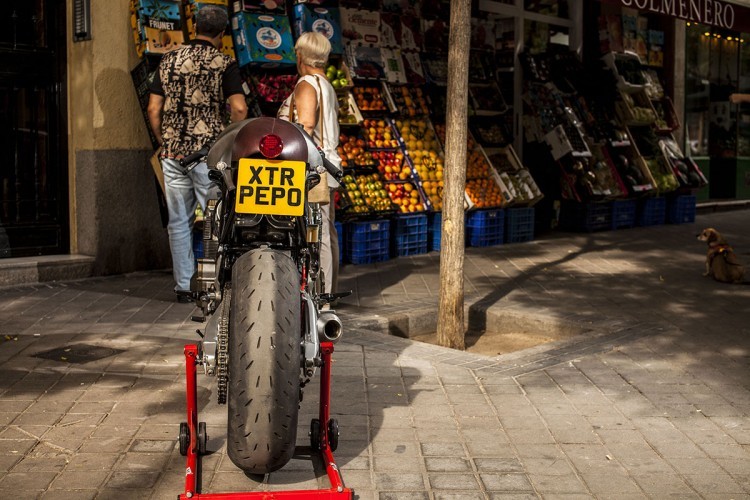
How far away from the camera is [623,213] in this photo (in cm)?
1427

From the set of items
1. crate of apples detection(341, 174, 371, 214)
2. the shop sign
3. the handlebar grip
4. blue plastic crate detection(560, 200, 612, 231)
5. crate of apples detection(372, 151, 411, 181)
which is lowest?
blue plastic crate detection(560, 200, 612, 231)

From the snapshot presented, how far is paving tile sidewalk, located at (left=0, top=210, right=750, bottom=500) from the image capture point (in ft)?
13.5

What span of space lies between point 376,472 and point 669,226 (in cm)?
1154

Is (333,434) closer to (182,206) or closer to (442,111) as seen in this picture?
(182,206)

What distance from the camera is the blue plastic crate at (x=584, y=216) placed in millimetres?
13633

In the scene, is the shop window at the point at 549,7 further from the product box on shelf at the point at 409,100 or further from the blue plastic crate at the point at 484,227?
the blue plastic crate at the point at 484,227

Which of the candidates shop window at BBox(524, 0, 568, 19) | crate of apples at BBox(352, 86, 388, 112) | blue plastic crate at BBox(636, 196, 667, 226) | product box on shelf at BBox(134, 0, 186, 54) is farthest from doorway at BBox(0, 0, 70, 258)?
blue plastic crate at BBox(636, 196, 667, 226)

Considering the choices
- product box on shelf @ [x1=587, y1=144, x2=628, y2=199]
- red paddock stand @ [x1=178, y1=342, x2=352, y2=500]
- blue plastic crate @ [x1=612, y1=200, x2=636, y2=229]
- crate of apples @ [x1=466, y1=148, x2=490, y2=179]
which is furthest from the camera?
blue plastic crate @ [x1=612, y1=200, x2=636, y2=229]

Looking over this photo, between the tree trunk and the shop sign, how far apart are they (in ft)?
12.2

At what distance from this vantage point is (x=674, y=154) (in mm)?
15734

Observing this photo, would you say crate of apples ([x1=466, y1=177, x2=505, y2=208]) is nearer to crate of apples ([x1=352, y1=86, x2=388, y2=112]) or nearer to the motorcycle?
crate of apples ([x1=352, y1=86, x2=388, y2=112])

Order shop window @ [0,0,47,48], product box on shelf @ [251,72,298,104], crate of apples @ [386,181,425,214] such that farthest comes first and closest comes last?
crate of apples @ [386,181,425,214], product box on shelf @ [251,72,298,104], shop window @ [0,0,47,48]

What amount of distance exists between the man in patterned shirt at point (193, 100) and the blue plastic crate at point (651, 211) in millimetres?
8775

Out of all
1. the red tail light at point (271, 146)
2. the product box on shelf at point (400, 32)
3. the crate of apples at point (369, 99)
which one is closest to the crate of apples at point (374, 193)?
the crate of apples at point (369, 99)
